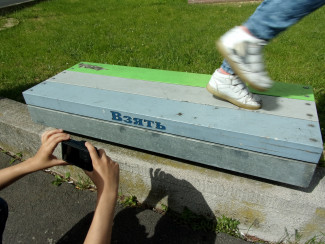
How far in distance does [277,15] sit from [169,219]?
1.44 metres

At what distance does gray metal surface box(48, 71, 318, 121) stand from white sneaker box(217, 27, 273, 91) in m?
0.22

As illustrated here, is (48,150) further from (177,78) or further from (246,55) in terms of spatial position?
(177,78)

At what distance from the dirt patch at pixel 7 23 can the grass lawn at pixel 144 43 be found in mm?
184

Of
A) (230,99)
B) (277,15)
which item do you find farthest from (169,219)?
(277,15)

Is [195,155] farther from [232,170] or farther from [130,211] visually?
[130,211]

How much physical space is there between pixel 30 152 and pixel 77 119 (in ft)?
2.59

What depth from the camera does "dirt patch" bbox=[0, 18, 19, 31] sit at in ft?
21.3

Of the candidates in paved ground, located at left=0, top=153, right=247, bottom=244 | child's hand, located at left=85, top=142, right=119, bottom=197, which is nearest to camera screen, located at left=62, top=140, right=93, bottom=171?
child's hand, located at left=85, top=142, right=119, bottom=197

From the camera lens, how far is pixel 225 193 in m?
1.77

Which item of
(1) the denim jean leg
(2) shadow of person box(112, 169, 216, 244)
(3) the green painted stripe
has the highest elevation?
(1) the denim jean leg

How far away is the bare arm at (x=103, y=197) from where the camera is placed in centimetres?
108

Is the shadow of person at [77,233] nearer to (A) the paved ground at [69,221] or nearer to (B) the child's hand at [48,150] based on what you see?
(A) the paved ground at [69,221]

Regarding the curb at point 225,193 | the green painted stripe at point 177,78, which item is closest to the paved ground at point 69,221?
the curb at point 225,193

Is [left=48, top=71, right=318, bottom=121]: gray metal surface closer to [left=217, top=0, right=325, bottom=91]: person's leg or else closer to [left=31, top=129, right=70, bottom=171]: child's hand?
[left=217, top=0, right=325, bottom=91]: person's leg
